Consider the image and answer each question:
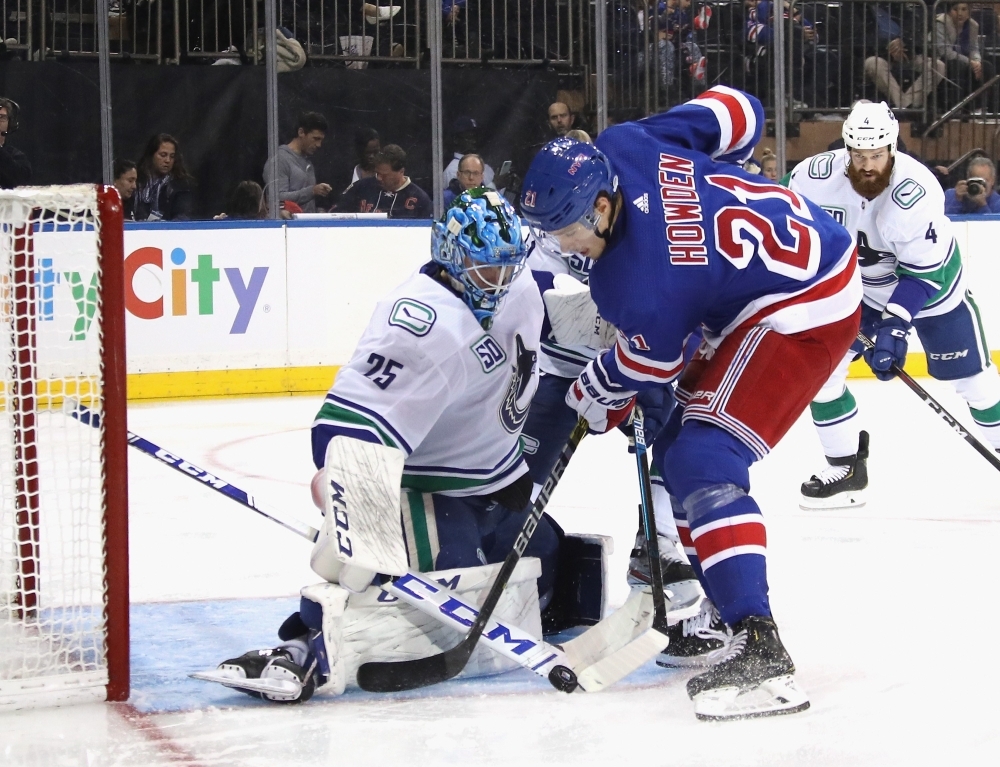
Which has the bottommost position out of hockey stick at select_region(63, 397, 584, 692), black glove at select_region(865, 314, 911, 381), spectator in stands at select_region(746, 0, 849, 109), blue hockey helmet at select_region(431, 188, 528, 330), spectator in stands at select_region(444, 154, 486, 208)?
hockey stick at select_region(63, 397, 584, 692)

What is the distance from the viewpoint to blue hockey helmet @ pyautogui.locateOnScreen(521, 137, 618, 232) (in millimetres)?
2203

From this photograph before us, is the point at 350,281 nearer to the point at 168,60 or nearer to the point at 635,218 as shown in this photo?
the point at 168,60

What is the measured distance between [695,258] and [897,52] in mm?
5741

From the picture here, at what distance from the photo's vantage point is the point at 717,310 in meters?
2.37

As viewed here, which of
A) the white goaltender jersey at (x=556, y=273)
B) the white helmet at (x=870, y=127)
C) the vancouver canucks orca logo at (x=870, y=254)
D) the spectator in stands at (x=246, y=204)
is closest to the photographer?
the white goaltender jersey at (x=556, y=273)

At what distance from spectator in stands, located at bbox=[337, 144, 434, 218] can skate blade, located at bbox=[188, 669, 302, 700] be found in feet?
14.5

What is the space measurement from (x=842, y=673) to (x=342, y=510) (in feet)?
3.06

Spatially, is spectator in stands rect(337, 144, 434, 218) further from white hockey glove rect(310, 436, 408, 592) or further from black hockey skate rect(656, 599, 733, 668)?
white hockey glove rect(310, 436, 408, 592)

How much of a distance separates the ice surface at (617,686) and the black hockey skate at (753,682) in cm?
3

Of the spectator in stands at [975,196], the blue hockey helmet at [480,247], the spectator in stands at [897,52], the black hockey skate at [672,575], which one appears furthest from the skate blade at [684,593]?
the spectator in stands at [897,52]

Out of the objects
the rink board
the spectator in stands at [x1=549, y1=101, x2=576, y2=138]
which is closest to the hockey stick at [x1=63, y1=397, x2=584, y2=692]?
the rink board

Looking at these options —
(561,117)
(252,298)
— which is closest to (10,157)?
(252,298)

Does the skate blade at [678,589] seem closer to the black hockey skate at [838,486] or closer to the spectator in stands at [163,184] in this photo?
the black hockey skate at [838,486]

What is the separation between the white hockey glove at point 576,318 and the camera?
2643mm
